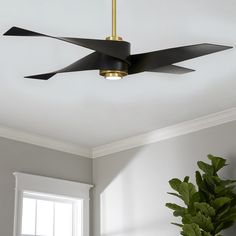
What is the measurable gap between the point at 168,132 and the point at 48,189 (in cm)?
135

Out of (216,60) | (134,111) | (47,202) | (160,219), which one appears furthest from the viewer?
(47,202)

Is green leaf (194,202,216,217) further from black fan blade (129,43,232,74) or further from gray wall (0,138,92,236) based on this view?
black fan blade (129,43,232,74)

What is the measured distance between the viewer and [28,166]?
5023mm

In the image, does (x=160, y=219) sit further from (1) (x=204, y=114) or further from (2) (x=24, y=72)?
(2) (x=24, y=72)

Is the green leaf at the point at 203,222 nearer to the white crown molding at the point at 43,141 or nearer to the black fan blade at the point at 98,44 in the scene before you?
the white crown molding at the point at 43,141

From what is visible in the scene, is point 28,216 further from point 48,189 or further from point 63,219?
point 63,219

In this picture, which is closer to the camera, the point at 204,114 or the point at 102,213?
the point at 204,114

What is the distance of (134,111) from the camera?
4.55 metres

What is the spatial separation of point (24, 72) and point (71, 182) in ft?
6.46

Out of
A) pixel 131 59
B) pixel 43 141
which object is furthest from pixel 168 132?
pixel 131 59

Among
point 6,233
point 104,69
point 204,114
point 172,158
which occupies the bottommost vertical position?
point 6,233

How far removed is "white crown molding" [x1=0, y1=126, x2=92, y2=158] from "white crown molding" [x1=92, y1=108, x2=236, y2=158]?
18 cm

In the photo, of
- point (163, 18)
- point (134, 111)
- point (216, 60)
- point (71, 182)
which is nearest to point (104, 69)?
point (163, 18)

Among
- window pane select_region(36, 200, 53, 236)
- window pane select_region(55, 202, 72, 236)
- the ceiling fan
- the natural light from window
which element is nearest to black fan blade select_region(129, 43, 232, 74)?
the ceiling fan
